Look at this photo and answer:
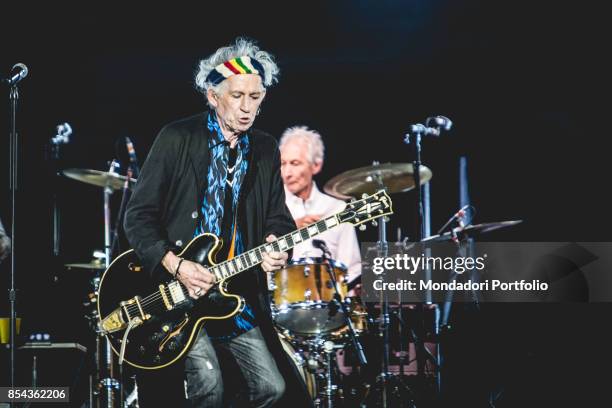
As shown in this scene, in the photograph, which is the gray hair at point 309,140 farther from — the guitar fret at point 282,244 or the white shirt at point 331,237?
the guitar fret at point 282,244

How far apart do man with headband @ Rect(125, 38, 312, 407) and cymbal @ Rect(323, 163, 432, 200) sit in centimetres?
213

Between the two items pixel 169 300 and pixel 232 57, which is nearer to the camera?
pixel 169 300

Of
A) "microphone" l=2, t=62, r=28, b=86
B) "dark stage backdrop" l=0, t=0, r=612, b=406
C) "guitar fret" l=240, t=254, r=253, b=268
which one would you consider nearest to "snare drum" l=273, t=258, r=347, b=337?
"dark stage backdrop" l=0, t=0, r=612, b=406

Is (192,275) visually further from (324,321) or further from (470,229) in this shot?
(470,229)

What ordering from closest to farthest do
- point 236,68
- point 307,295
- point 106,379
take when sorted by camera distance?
point 236,68
point 106,379
point 307,295

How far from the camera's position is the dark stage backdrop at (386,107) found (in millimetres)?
5746

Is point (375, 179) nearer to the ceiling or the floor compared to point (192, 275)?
nearer to the ceiling

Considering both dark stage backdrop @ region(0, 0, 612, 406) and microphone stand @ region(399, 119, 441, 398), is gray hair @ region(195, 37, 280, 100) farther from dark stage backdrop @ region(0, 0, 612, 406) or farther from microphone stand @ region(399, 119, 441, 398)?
dark stage backdrop @ region(0, 0, 612, 406)

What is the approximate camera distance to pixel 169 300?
299 centimetres

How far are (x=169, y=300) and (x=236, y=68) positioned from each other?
1.18 m

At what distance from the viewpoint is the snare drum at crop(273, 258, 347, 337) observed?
4883mm

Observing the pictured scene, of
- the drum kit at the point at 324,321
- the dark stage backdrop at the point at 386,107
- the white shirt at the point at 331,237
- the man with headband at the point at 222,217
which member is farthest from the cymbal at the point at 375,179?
the man with headband at the point at 222,217

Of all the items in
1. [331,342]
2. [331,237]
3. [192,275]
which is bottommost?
[331,342]

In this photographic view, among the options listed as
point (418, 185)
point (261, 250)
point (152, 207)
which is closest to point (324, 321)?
point (418, 185)
